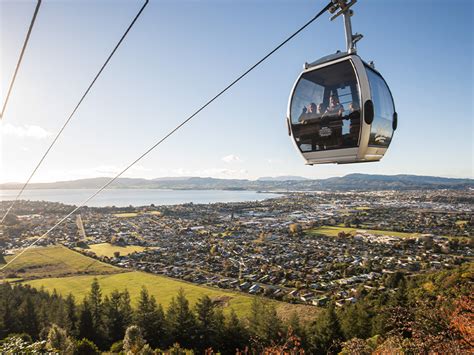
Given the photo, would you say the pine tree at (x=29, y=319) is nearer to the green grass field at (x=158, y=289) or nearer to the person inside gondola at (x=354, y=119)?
the green grass field at (x=158, y=289)

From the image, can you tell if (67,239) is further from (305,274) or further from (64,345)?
(64,345)

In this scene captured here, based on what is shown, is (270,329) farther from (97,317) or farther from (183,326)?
(97,317)

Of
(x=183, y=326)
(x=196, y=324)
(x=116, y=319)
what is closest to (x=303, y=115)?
(x=196, y=324)

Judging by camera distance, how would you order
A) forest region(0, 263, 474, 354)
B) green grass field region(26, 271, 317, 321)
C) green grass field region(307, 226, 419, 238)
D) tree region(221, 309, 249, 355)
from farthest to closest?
1. green grass field region(307, 226, 419, 238)
2. green grass field region(26, 271, 317, 321)
3. tree region(221, 309, 249, 355)
4. forest region(0, 263, 474, 354)

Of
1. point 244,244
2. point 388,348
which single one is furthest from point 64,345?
point 244,244

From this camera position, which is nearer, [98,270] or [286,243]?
[98,270]

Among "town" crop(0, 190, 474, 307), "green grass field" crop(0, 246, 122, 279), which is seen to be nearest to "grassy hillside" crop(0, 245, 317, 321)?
"green grass field" crop(0, 246, 122, 279)

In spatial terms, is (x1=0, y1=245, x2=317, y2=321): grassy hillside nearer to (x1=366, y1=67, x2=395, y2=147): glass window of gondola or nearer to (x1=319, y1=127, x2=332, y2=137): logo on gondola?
(x1=366, y1=67, x2=395, y2=147): glass window of gondola
